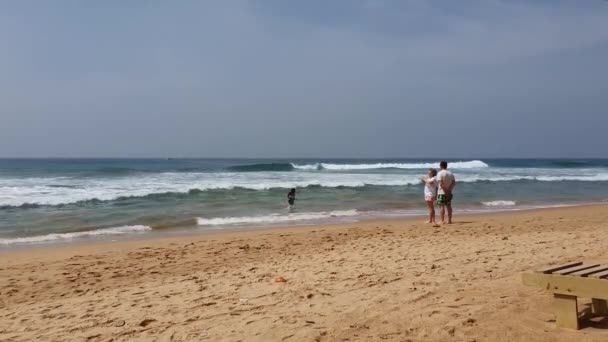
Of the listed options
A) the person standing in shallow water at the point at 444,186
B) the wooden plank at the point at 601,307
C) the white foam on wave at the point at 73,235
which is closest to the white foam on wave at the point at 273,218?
the white foam on wave at the point at 73,235

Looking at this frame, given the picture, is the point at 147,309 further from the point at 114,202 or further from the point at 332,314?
the point at 114,202

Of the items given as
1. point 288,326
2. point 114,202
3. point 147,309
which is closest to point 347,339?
point 288,326

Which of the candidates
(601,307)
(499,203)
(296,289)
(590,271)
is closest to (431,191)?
(296,289)

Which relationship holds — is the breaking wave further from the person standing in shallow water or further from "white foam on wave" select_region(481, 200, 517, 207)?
the person standing in shallow water

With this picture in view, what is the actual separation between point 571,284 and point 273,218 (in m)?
11.0

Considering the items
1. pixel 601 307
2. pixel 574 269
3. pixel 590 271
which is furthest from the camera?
pixel 601 307

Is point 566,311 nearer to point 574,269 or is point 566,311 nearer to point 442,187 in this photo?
point 574,269

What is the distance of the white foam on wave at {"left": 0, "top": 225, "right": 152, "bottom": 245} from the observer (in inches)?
427

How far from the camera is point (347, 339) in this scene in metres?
4.01

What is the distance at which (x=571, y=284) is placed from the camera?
13.1ft

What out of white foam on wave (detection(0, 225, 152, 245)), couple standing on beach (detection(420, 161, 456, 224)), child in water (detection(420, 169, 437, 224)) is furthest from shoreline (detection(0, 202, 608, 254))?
couple standing on beach (detection(420, 161, 456, 224))

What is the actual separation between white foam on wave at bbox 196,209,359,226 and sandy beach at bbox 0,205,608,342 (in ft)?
11.4

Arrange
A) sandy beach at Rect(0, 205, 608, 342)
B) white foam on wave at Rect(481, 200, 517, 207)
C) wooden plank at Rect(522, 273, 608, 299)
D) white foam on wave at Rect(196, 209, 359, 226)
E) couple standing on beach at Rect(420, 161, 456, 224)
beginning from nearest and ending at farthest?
wooden plank at Rect(522, 273, 608, 299)
sandy beach at Rect(0, 205, 608, 342)
couple standing on beach at Rect(420, 161, 456, 224)
white foam on wave at Rect(196, 209, 359, 226)
white foam on wave at Rect(481, 200, 517, 207)

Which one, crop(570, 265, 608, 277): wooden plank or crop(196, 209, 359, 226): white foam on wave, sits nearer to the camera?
crop(570, 265, 608, 277): wooden plank
